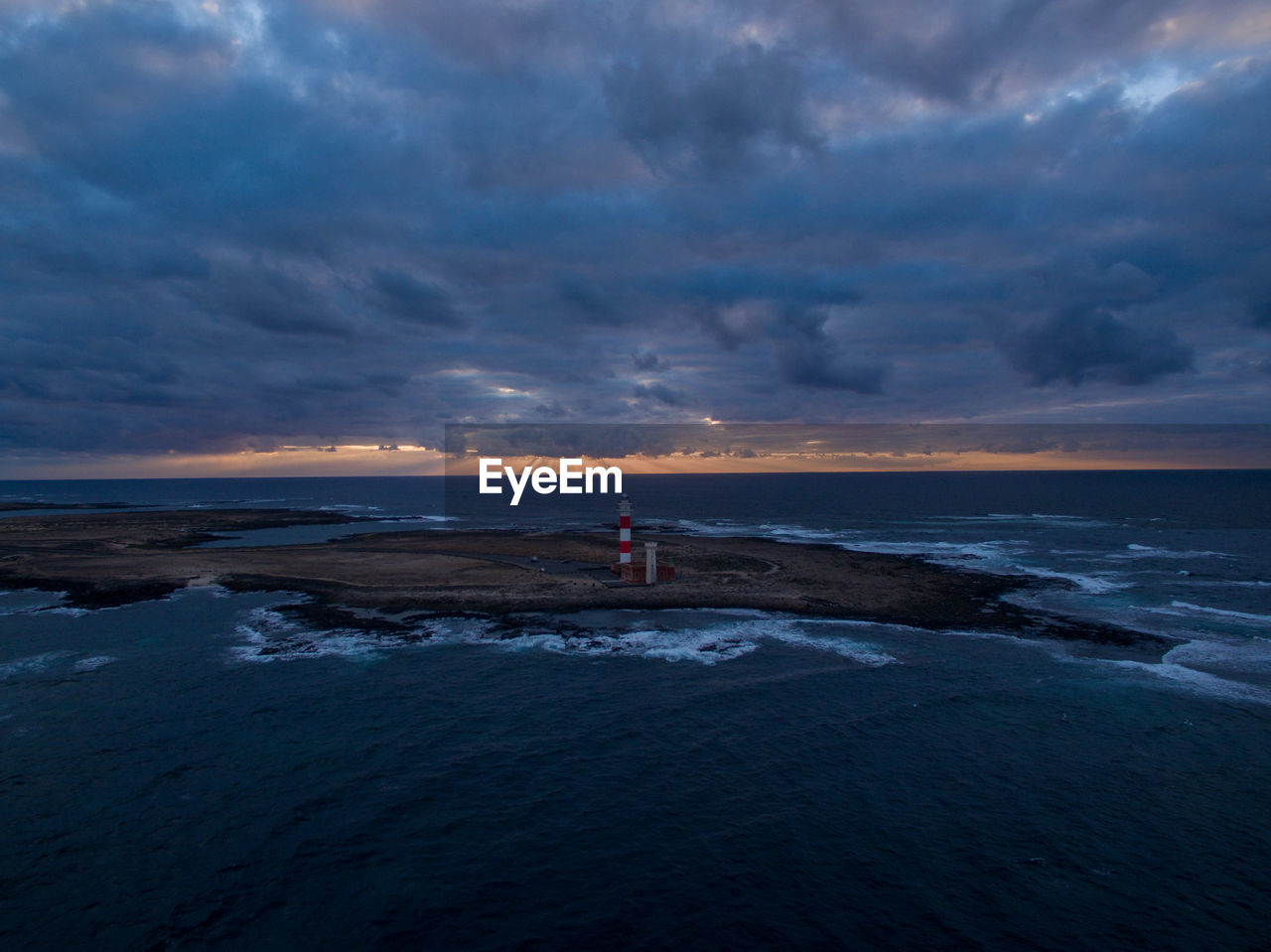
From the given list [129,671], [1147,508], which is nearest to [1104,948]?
[129,671]

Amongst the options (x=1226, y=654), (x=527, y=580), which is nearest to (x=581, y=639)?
(x=527, y=580)

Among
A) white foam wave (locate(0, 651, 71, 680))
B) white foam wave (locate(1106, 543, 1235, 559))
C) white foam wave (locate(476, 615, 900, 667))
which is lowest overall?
white foam wave (locate(476, 615, 900, 667))

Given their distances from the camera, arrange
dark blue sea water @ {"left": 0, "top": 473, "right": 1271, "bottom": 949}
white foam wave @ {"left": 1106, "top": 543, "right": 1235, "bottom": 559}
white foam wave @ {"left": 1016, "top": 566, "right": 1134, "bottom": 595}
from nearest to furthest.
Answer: dark blue sea water @ {"left": 0, "top": 473, "right": 1271, "bottom": 949} < white foam wave @ {"left": 1016, "top": 566, "right": 1134, "bottom": 595} < white foam wave @ {"left": 1106, "top": 543, "right": 1235, "bottom": 559}

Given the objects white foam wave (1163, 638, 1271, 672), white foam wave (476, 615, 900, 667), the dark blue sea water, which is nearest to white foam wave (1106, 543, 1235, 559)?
the dark blue sea water

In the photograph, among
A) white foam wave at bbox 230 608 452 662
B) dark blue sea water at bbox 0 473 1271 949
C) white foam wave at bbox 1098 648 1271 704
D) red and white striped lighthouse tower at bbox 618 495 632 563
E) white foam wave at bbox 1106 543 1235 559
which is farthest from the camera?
white foam wave at bbox 1106 543 1235 559

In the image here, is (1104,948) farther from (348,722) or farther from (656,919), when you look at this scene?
(348,722)

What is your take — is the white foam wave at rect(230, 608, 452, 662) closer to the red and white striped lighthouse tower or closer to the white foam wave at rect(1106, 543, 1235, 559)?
the red and white striped lighthouse tower
